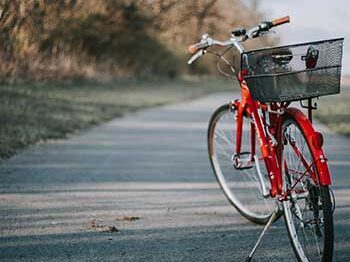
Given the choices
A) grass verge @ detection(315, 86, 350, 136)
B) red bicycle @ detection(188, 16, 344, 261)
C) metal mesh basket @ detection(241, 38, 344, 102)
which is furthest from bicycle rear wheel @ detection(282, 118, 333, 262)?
grass verge @ detection(315, 86, 350, 136)

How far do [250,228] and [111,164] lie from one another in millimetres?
3010

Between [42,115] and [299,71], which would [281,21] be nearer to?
[299,71]

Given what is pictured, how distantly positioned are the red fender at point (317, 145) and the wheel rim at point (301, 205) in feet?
0.20

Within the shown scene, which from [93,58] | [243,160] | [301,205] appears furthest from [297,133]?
[93,58]

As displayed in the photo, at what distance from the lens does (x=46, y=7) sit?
29.1ft

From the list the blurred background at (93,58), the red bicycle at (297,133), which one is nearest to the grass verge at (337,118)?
the blurred background at (93,58)

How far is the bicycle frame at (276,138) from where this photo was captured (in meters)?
3.48

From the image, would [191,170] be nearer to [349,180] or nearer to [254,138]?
[349,180]

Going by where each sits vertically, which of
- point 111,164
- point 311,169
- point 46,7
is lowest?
point 111,164

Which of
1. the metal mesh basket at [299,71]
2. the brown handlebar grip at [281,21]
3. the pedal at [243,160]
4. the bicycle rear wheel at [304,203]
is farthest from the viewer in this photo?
the pedal at [243,160]

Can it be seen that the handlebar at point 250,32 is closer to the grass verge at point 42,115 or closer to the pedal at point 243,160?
the pedal at point 243,160

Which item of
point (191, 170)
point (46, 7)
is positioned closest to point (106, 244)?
point (191, 170)

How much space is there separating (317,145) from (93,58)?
24.6 meters

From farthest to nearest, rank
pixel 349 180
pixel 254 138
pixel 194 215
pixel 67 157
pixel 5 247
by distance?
pixel 67 157, pixel 349 180, pixel 194 215, pixel 254 138, pixel 5 247
